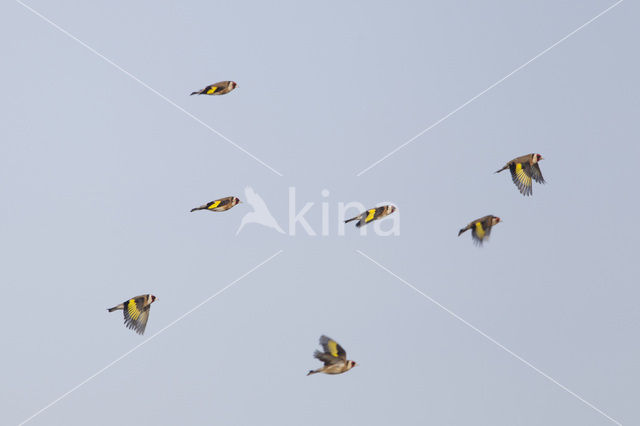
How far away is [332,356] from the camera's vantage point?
3133cm

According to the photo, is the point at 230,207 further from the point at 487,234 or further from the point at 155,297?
the point at 487,234

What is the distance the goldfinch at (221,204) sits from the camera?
33.0 m

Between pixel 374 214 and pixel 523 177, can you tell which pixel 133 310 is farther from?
pixel 523 177

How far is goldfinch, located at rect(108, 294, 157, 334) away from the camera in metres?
32.6

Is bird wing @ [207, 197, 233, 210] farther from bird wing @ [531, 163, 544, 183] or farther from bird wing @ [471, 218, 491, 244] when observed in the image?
bird wing @ [531, 163, 544, 183]

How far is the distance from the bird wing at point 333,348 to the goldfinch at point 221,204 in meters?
3.99

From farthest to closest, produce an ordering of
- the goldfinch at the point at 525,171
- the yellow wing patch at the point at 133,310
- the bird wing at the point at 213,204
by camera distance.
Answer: the bird wing at the point at 213,204
the yellow wing patch at the point at 133,310
the goldfinch at the point at 525,171

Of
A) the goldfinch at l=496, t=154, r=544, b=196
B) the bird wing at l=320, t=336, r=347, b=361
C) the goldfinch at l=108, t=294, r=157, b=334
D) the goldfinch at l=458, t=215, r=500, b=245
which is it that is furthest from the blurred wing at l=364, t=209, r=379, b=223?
the goldfinch at l=108, t=294, r=157, b=334

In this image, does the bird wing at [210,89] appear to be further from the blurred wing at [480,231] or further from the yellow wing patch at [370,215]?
the blurred wing at [480,231]

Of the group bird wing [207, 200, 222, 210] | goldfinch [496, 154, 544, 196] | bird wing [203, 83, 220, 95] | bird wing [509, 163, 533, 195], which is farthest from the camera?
bird wing [207, 200, 222, 210]

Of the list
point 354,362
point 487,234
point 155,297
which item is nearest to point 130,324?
point 155,297

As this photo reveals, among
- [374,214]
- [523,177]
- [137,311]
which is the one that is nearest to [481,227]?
[523,177]

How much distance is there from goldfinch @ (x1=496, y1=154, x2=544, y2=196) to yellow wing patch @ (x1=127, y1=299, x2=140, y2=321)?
866 cm

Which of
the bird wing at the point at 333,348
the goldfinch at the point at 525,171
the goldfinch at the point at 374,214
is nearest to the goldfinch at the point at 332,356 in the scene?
the bird wing at the point at 333,348
